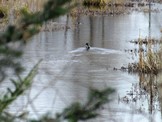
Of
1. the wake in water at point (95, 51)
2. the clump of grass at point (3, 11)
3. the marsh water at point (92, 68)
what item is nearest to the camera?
the marsh water at point (92, 68)

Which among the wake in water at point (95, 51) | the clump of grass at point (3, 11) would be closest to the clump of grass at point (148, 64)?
the wake in water at point (95, 51)

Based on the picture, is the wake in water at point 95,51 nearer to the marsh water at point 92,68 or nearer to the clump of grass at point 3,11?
the marsh water at point 92,68

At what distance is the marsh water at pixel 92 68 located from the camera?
700 centimetres

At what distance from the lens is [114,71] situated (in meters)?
10.1

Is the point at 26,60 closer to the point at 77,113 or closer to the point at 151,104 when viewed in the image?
the point at 151,104

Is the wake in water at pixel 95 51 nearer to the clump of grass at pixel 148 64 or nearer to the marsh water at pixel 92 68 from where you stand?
the marsh water at pixel 92 68

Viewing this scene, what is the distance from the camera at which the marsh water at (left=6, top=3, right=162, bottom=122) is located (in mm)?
7004

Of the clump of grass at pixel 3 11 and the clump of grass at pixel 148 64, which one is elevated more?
the clump of grass at pixel 3 11

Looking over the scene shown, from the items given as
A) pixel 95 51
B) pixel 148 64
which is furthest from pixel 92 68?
pixel 95 51

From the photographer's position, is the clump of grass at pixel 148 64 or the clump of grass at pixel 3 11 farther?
the clump of grass at pixel 3 11

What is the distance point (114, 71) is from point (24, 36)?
8.49 m

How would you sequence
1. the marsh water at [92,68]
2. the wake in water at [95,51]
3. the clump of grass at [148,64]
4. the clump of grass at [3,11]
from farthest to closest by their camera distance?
the clump of grass at [3,11], the wake in water at [95,51], the clump of grass at [148,64], the marsh water at [92,68]

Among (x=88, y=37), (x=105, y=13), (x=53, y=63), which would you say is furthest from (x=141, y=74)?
(x=105, y=13)

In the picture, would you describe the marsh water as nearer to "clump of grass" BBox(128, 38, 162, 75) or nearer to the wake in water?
the wake in water
